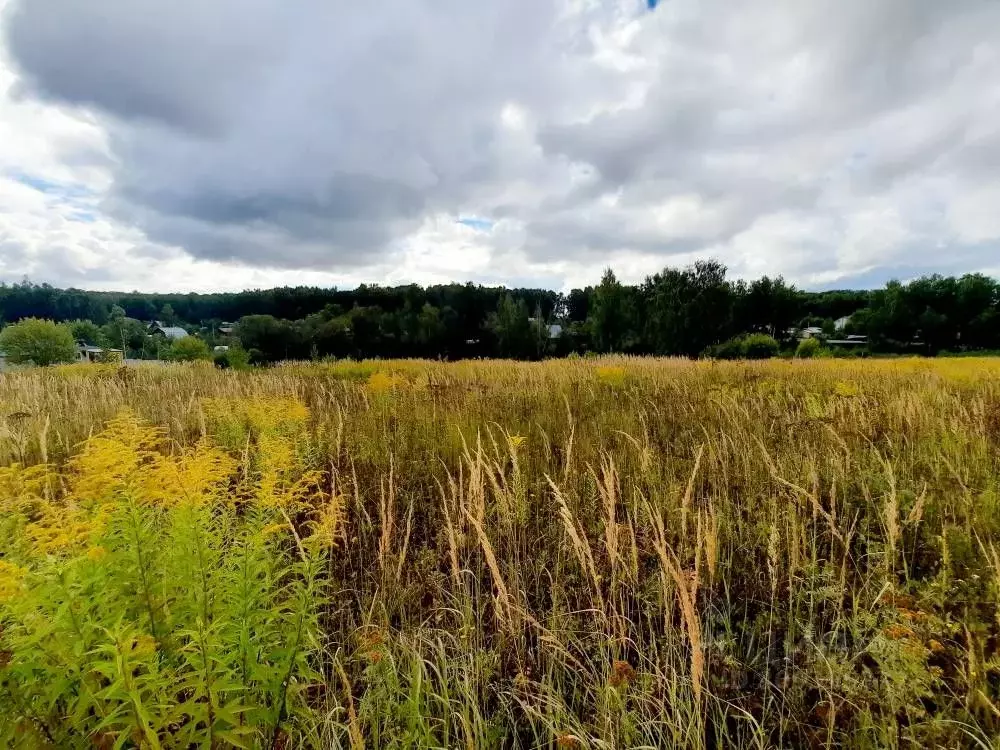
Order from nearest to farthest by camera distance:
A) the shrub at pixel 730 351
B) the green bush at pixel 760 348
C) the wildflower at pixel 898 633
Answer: the wildflower at pixel 898 633
the green bush at pixel 760 348
the shrub at pixel 730 351

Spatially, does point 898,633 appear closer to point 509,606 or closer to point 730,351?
point 509,606

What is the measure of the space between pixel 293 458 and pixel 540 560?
1.79 metres

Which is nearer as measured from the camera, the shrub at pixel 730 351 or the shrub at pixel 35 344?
the shrub at pixel 35 344

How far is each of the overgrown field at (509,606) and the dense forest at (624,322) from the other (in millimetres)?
32202

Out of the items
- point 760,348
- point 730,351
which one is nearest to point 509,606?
point 760,348

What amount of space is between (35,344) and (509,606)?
→ 3128cm

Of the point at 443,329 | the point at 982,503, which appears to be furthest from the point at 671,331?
the point at 982,503

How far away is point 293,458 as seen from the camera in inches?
115

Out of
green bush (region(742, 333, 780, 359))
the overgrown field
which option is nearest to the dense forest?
green bush (region(742, 333, 780, 359))

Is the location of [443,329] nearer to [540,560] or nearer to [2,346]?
[2,346]

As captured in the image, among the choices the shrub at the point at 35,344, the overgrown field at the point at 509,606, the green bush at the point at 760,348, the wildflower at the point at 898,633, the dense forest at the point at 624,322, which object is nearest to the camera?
the overgrown field at the point at 509,606

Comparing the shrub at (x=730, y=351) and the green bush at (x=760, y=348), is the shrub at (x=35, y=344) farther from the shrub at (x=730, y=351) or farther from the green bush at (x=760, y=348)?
the green bush at (x=760, y=348)

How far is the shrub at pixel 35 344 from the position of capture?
2245cm

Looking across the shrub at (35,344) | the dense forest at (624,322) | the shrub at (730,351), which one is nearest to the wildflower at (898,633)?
the shrub at (730,351)
